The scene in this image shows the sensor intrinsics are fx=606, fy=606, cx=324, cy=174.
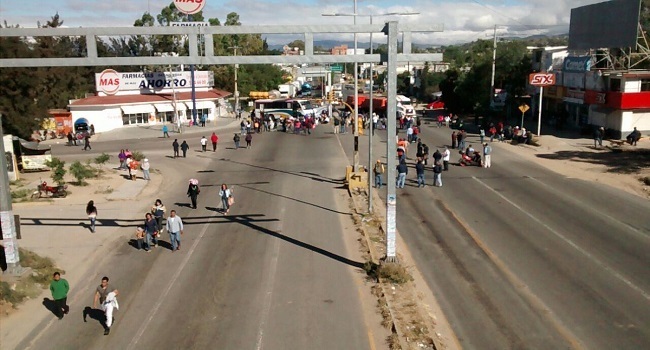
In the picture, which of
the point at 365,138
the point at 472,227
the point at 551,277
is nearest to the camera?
the point at 551,277

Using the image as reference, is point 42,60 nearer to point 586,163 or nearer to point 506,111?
point 586,163

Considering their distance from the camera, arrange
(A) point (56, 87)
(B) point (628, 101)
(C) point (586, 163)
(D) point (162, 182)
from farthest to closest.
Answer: (A) point (56, 87) < (B) point (628, 101) < (C) point (586, 163) < (D) point (162, 182)

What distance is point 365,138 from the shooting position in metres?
49.4

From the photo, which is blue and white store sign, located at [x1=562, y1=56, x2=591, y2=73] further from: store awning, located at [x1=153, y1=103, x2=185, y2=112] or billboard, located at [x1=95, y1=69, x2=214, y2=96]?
store awning, located at [x1=153, y1=103, x2=185, y2=112]

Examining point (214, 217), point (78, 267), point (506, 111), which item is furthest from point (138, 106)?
Answer: point (78, 267)

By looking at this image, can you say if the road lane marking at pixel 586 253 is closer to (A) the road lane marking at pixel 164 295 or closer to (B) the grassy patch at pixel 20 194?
(A) the road lane marking at pixel 164 295

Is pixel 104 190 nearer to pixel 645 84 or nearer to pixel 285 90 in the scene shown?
pixel 645 84

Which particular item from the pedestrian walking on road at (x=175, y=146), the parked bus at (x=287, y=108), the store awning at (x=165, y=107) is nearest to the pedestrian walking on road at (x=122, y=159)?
the pedestrian walking on road at (x=175, y=146)

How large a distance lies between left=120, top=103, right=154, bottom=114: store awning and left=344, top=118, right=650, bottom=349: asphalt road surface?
40.3 meters

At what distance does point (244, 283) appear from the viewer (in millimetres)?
15562

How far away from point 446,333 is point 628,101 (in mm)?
35163

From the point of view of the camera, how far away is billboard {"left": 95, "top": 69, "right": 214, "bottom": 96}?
198ft

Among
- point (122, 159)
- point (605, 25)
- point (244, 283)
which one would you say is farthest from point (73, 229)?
point (605, 25)

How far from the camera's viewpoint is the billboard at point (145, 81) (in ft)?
198
